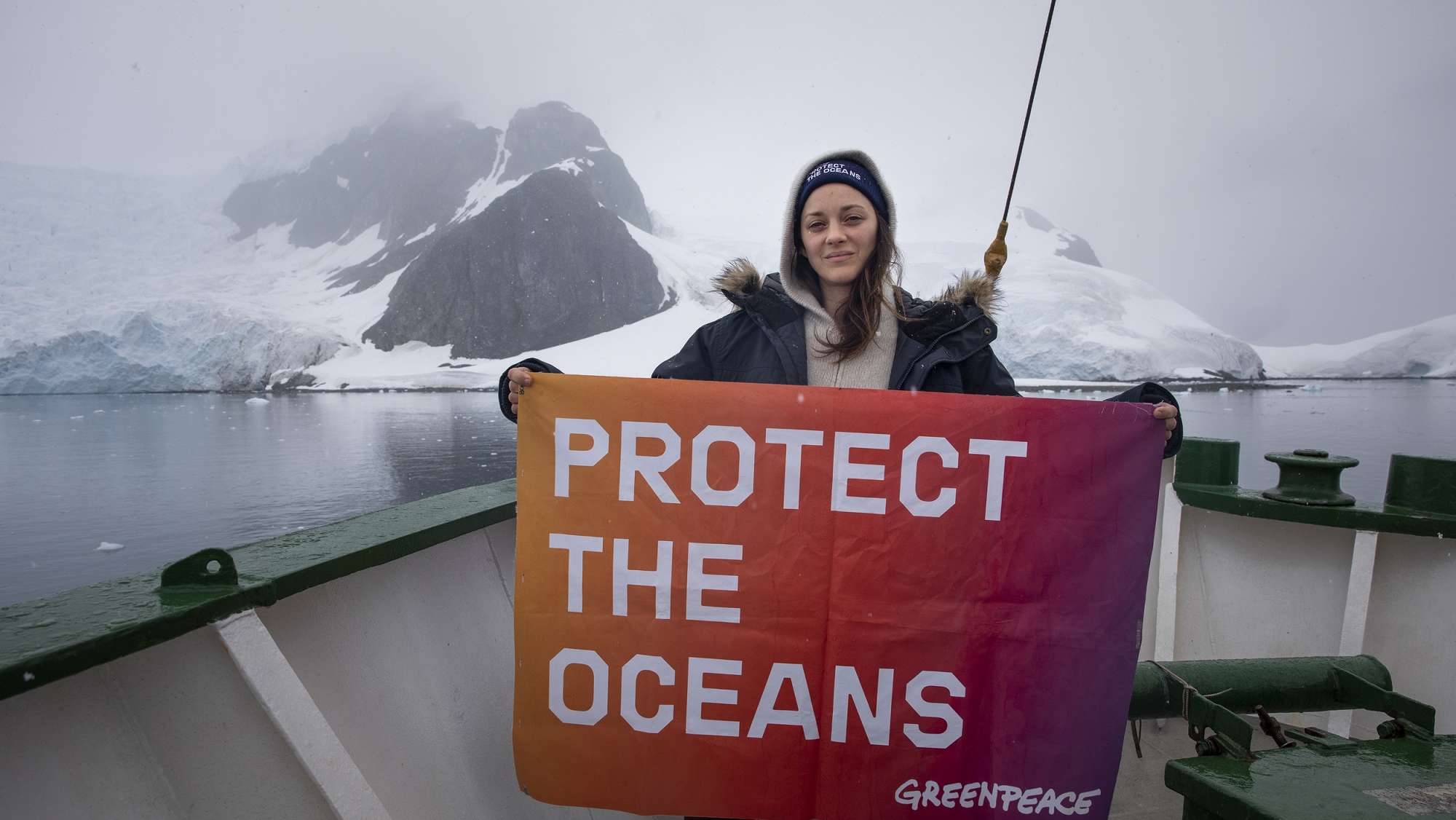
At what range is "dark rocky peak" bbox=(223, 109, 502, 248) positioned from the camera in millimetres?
88375

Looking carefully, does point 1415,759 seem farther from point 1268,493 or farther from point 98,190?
point 98,190

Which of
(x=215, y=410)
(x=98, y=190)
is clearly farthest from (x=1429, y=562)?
(x=98, y=190)

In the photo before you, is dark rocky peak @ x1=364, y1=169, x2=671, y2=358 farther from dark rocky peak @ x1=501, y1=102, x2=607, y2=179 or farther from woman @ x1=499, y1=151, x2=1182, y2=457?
woman @ x1=499, y1=151, x2=1182, y2=457

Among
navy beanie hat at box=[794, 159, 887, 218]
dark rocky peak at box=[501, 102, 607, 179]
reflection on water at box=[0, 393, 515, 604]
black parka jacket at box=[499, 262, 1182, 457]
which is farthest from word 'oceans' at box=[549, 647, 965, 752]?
dark rocky peak at box=[501, 102, 607, 179]

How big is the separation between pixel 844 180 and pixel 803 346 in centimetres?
42

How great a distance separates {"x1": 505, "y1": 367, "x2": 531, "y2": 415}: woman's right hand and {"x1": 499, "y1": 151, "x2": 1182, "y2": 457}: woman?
0.04 ft

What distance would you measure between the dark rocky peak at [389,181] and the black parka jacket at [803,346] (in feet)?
310

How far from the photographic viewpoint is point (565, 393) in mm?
1490

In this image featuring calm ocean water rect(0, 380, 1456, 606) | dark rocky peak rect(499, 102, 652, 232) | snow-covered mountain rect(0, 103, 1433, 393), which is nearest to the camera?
calm ocean water rect(0, 380, 1456, 606)

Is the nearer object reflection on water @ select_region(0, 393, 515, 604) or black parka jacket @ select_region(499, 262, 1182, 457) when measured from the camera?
black parka jacket @ select_region(499, 262, 1182, 457)

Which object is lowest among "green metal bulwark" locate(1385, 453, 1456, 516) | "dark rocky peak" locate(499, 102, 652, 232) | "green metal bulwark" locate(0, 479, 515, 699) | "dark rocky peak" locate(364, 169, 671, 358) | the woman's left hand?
"green metal bulwark" locate(0, 479, 515, 699)

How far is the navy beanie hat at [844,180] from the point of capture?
167 centimetres

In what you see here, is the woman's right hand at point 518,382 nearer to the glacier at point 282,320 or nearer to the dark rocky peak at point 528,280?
the glacier at point 282,320

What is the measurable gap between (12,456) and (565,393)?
25.9m
